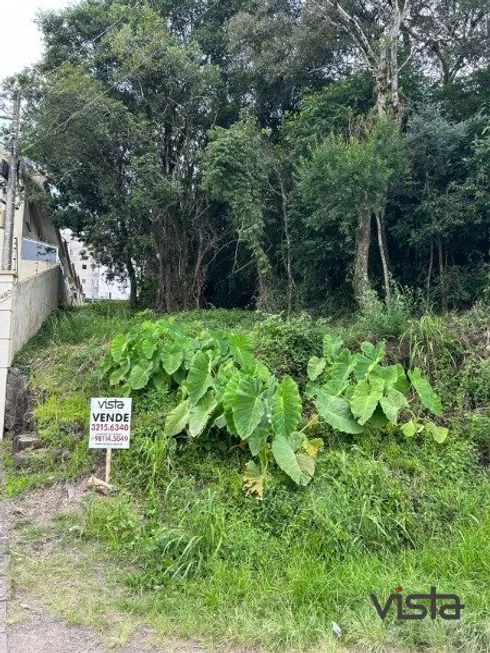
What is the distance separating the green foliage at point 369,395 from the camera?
470cm

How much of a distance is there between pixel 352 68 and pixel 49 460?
11.8 m

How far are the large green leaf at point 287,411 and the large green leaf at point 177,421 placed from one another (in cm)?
93

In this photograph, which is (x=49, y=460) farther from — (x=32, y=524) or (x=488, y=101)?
(x=488, y=101)

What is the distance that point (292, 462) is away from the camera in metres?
4.14

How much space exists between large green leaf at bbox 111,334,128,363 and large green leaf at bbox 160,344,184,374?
0.59 meters

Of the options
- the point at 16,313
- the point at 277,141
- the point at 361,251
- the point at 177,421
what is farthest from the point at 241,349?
the point at 277,141

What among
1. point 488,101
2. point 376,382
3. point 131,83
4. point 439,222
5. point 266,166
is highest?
point 131,83

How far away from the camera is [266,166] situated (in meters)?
11.9

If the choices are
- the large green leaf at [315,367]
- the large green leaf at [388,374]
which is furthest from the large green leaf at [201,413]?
the large green leaf at [388,374]

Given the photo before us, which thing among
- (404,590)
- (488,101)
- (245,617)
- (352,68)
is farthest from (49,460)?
(352,68)

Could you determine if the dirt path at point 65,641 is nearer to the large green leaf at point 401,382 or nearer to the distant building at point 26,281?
the large green leaf at point 401,382

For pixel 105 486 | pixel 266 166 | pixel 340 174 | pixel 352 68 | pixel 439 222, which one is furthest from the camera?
pixel 352 68

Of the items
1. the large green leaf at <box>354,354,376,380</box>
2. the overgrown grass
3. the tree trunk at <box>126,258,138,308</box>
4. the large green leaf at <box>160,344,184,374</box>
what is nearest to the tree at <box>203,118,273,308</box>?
the overgrown grass

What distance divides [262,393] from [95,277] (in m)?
24.9
